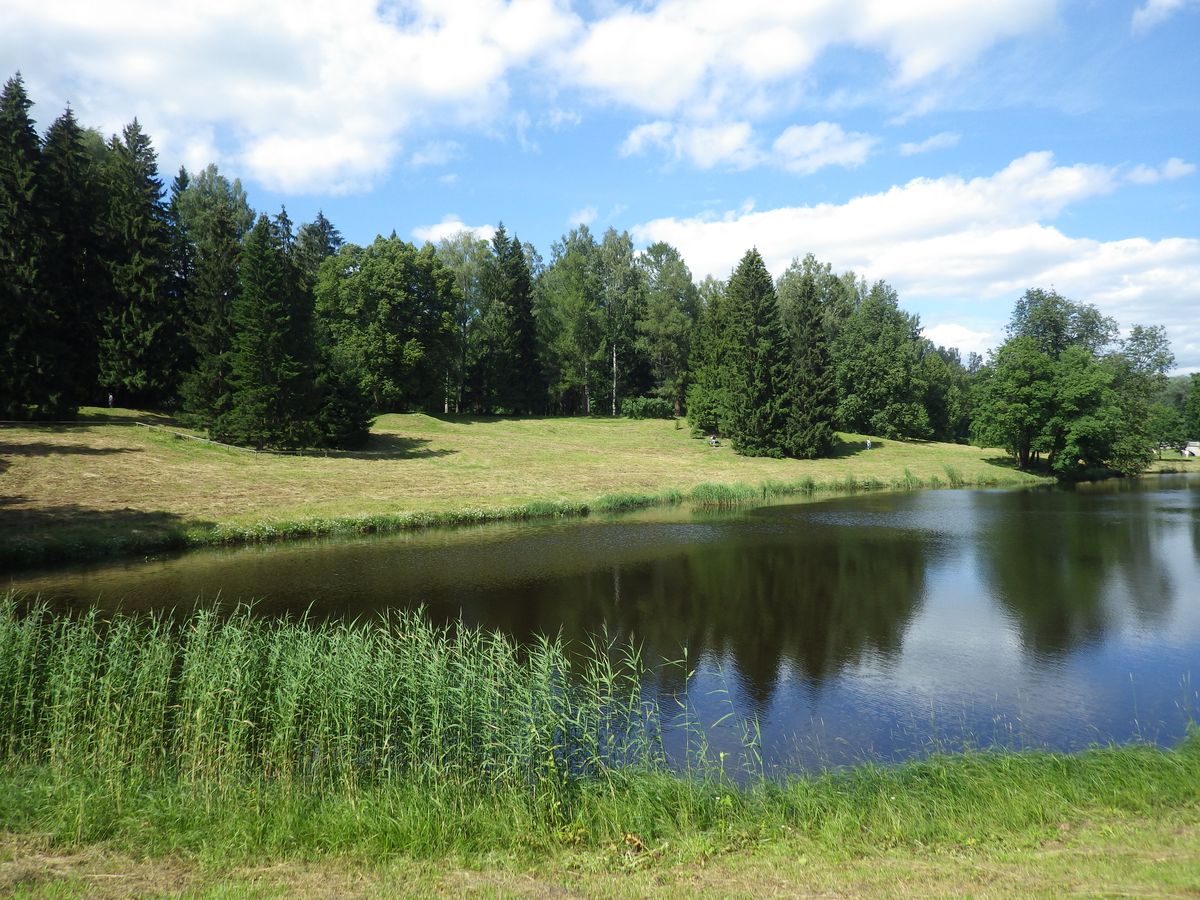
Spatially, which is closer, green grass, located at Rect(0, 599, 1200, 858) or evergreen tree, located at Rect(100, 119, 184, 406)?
green grass, located at Rect(0, 599, 1200, 858)

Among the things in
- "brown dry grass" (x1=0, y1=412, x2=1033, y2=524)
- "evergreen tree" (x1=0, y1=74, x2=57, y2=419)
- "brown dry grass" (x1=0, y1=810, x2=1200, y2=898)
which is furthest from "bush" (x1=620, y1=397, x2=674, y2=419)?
"brown dry grass" (x1=0, y1=810, x2=1200, y2=898)

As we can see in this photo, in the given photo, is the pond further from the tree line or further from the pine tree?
the pine tree

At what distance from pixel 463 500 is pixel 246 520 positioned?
932 centimetres

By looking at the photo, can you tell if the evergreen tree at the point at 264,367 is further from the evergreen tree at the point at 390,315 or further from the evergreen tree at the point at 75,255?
the evergreen tree at the point at 390,315

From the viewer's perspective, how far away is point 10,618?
34.4 ft

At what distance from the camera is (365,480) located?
34031 millimetres

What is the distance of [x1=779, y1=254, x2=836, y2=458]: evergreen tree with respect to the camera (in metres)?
53.7

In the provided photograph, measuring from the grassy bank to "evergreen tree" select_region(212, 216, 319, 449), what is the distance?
29578mm

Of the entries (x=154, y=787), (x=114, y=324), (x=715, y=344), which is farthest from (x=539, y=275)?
(x=154, y=787)

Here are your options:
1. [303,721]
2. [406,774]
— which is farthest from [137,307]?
[406,774]

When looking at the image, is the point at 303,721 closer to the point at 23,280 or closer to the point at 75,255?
the point at 23,280

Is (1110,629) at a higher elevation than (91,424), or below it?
below

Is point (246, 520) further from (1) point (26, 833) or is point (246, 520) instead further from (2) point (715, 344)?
(2) point (715, 344)

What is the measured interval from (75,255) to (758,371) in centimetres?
4505
